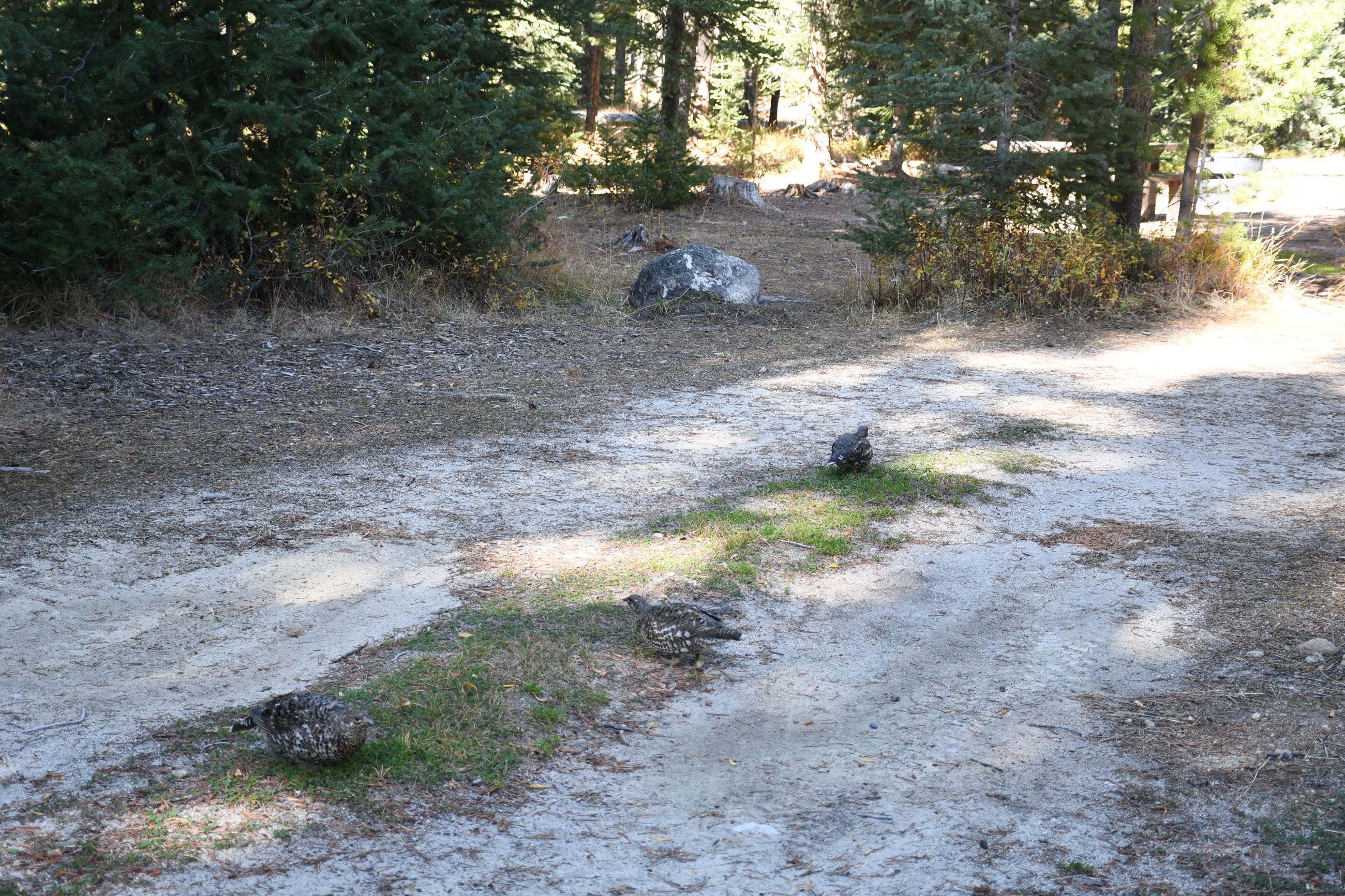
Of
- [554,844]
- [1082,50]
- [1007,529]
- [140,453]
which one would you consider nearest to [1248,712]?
[1007,529]

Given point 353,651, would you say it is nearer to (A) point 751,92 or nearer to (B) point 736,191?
(B) point 736,191

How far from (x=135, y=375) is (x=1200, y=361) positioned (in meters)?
9.96

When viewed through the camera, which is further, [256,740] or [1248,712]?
[1248,712]

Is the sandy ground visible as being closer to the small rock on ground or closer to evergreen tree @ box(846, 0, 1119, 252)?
the small rock on ground

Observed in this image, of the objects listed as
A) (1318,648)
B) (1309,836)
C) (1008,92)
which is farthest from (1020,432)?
(1008,92)

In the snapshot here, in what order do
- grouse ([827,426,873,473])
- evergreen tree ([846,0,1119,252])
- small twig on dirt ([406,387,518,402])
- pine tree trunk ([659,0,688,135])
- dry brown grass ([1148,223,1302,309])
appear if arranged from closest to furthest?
grouse ([827,426,873,473]) < small twig on dirt ([406,387,518,402]) < evergreen tree ([846,0,1119,252]) < dry brown grass ([1148,223,1302,309]) < pine tree trunk ([659,0,688,135])

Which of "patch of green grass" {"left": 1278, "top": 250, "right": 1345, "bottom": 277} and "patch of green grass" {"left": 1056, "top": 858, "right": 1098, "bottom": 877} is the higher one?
"patch of green grass" {"left": 1278, "top": 250, "right": 1345, "bottom": 277}

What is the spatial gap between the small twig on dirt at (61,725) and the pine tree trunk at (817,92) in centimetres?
2448

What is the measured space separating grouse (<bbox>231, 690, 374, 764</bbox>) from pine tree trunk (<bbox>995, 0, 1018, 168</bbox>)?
11.0m

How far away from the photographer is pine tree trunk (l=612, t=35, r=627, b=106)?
30953 millimetres

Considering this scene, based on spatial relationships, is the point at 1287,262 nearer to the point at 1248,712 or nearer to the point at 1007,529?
the point at 1007,529

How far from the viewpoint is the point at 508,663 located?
4.57 m

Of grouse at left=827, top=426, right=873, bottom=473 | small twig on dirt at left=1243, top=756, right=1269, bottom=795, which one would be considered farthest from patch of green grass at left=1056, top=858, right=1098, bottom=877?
grouse at left=827, top=426, right=873, bottom=473

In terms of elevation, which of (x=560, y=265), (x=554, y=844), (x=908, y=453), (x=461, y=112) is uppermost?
(x=461, y=112)
